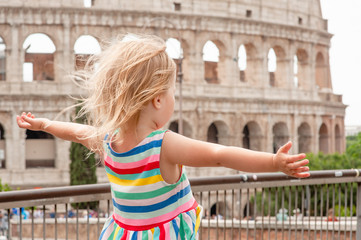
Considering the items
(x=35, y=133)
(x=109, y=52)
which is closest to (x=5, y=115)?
(x=35, y=133)

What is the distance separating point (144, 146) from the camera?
3012mm

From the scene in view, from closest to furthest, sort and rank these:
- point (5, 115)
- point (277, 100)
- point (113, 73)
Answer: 1. point (113, 73)
2. point (5, 115)
3. point (277, 100)

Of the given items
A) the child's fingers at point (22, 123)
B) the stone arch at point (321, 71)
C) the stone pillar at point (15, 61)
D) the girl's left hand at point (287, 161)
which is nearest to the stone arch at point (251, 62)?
the stone arch at point (321, 71)

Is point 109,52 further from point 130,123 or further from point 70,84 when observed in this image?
point 70,84

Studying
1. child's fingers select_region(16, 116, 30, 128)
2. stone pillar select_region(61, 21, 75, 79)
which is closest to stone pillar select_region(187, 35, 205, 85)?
stone pillar select_region(61, 21, 75, 79)

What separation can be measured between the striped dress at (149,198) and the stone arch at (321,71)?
42.1 metres

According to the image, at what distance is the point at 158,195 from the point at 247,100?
113 feet

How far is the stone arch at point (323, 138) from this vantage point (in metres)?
43.2

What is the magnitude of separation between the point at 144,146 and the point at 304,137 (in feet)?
129

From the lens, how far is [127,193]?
10.1 feet

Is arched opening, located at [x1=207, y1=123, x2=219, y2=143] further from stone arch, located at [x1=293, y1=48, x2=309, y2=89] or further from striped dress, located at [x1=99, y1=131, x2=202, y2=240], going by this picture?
striped dress, located at [x1=99, y1=131, x2=202, y2=240]

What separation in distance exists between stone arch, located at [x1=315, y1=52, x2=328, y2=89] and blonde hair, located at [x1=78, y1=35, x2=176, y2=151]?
A: 42164mm

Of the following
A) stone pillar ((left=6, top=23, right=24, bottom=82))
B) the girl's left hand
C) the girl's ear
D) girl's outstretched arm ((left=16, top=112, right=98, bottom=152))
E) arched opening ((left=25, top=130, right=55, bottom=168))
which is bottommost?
arched opening ((left=25, top=130, right=55, bottom=168))

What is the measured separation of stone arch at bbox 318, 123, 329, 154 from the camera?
43.2 meters
